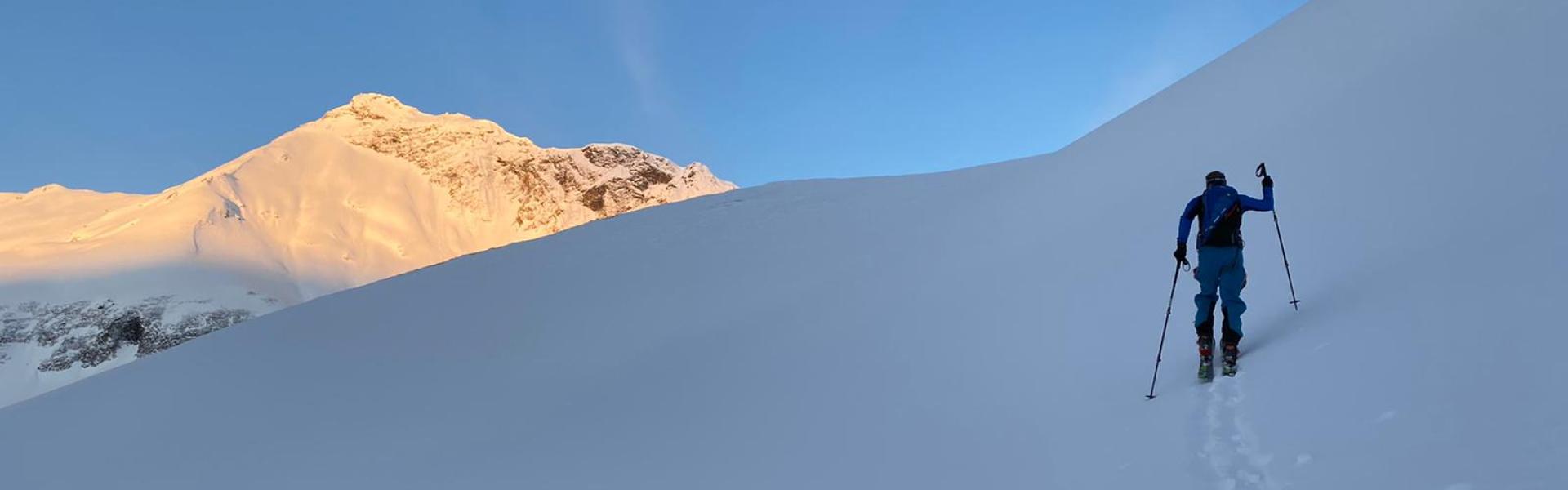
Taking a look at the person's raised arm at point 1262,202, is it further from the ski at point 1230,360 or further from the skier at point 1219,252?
the ski at point 1230,360

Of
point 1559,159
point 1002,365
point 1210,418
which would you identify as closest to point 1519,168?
point 1559,159

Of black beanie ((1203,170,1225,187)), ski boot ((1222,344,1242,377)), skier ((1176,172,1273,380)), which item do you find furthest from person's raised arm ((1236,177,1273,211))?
ski boot ((1222,344,1242,377))

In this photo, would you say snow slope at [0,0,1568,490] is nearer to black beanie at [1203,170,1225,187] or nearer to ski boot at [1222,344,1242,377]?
ski boot at [1222,344,1242,377]

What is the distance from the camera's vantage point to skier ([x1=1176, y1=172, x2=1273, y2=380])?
556 centimetres

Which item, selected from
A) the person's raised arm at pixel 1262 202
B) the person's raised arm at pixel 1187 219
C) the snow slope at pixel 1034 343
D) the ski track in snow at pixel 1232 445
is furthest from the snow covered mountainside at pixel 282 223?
the ski track in snow at pixel 1232 445

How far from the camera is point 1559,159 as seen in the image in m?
5.56

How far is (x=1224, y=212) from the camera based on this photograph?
234 inches

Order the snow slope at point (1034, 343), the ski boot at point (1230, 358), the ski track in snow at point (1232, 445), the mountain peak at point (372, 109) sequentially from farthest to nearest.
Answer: the mountain peak at point (372, 109) → the ski boot at point (1230, 358) → the snow slope at point (1034, 343) → the ski track in snow at point (1232, 445)

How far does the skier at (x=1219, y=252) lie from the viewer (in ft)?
18.2

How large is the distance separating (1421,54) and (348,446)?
13.4 meters

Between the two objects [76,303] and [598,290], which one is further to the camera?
[76,303]

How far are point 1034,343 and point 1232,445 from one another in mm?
3460

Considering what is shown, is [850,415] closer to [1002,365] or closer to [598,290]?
[1002,365]

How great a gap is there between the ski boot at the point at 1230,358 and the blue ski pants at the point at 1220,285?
0.22 ft
